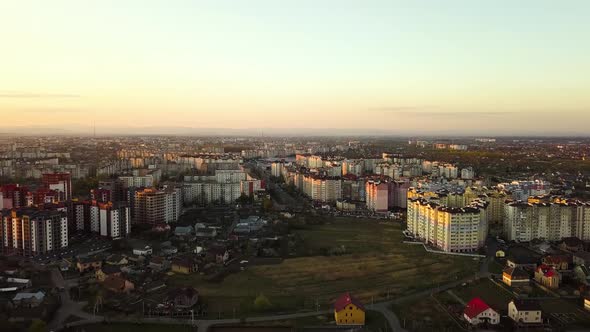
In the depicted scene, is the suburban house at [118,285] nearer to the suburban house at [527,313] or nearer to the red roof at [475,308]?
the red roof at [475,308]

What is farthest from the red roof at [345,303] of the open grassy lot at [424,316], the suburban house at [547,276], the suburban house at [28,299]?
the suburban house at [28,299]

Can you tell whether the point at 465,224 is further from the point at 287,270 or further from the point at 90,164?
the point at 90,164

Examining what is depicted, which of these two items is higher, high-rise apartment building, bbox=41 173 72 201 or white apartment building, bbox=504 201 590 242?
high-rise apartment building, bbox=41 173 72 201

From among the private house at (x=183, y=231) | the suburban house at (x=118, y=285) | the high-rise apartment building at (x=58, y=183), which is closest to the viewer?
the suburban house at (x=118, y=285)

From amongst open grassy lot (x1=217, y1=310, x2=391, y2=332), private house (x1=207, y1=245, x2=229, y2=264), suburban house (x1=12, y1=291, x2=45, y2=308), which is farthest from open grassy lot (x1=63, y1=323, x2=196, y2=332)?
private house (x1=207, y1=245, x2=229, y2=264)

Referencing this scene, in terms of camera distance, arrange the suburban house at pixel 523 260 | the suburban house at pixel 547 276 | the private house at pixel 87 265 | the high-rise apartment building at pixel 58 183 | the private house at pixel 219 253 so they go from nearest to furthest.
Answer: the suburban house at pixel 547 276 → the private house at pixel 87 265 → the suburban house at pixel 523 260 → the private house at pixel 219 253 → the high-rise apartment building at pixel 58 183

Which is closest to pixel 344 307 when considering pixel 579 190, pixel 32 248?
pixel 32 248

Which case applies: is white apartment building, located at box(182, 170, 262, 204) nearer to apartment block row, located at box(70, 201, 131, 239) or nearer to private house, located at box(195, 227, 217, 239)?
private house, located at box(195, 227, 217, 239)
